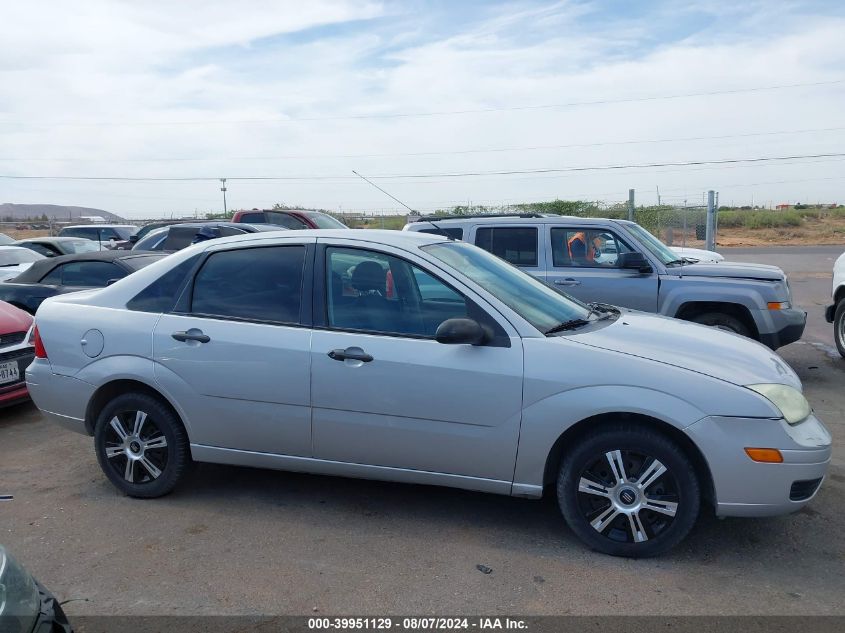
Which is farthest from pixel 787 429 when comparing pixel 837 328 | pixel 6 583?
pixel 837 328

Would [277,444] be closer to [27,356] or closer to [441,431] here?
[441,431]

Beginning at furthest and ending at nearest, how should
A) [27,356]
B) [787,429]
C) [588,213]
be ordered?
[588,213] → [27,356] → [787,429]

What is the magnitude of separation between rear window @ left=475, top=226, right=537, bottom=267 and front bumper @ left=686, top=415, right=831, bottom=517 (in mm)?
5053

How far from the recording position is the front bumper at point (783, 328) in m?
8.00

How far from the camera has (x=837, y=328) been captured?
918 centimetres

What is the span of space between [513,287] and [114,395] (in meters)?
2.64

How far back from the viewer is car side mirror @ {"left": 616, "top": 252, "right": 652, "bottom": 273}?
8.23 m

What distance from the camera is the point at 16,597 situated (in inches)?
100

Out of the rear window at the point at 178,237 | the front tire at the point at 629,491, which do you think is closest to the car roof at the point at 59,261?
the rear window at the point at 178,237

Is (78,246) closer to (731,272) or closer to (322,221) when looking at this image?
(322,221)

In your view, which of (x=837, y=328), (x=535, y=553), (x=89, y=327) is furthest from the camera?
(x=837, y=328)

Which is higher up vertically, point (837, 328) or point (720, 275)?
point (720, 275)

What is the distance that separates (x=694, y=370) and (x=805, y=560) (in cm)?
114

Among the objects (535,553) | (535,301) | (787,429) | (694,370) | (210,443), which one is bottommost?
(535,553)
